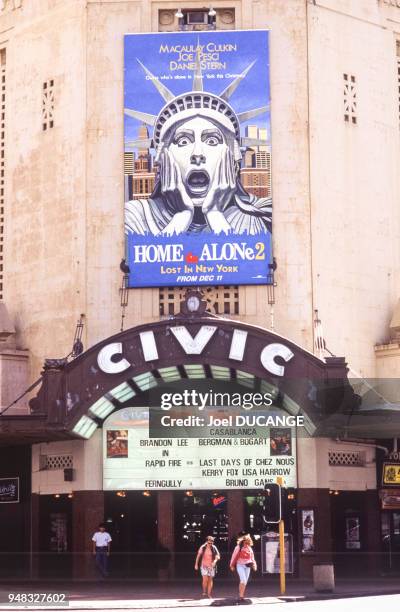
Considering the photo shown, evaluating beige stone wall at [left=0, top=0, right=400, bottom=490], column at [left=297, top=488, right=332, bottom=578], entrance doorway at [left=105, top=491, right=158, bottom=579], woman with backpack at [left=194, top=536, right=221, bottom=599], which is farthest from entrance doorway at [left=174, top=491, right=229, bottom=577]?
woman with backpack at [left=194, top=536, right=221, bottom=599]

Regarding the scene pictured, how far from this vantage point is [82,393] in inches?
1502

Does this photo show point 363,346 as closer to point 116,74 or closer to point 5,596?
point 116,74

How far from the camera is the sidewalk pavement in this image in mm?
32562

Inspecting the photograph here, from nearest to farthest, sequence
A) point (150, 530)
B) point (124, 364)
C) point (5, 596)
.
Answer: point (5, 596), point (124, 364), point (150, 530)

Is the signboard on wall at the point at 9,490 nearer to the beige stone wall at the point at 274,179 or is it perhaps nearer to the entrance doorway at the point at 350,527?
the beige stone wall at the point at 274,179

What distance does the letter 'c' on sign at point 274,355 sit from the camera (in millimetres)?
37906

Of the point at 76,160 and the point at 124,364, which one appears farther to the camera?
the point at 76,160

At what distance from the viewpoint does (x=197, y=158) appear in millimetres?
42000

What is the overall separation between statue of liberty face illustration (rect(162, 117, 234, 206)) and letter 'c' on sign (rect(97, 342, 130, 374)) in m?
6.55

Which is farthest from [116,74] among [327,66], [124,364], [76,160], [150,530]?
[150,530]

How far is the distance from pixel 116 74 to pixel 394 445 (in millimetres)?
15945

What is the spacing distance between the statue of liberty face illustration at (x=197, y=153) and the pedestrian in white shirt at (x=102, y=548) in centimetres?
1147

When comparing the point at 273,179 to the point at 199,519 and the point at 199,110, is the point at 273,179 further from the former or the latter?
the point at 199,519

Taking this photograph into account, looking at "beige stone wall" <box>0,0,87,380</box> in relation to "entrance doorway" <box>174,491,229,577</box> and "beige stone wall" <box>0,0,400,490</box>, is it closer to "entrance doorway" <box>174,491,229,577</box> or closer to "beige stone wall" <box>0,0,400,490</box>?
"beige stone wall" <box>0,0,400,490</box>
